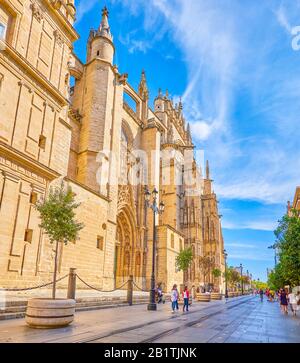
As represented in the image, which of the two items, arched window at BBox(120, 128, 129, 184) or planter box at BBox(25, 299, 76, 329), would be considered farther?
arched window at BBox(120, 128, 129, 184)

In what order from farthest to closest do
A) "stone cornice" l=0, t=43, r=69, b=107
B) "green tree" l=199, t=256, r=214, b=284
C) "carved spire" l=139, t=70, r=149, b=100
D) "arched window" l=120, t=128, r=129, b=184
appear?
"green tree" l=199, t=256, r=214, b=284, "carved spire" l=139, t=70, r=149, b=100, "arched window" l=120, t=128, r=129, b=184, "stone cornice" l=0, t=43, r=69, b=107

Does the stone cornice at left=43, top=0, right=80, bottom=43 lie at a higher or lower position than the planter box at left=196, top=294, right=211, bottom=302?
higher

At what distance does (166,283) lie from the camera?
2675cm

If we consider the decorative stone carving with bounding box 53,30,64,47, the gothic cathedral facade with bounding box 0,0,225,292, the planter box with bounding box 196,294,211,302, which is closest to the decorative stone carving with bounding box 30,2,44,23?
the gothic cathedral facade with bounding box 0,0,225,292

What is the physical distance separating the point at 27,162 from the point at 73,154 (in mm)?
9716

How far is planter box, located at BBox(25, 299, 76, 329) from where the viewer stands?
732 centimetres

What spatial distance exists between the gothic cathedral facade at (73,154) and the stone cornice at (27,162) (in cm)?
4

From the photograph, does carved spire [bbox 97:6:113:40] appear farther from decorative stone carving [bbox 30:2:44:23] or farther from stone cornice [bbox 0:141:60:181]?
stone cornice [bbox 0:141:60:181]

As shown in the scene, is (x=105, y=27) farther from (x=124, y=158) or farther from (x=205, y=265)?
(x=205, y=265)

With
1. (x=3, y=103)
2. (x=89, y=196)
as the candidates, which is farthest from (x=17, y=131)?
(x=89, y=196)

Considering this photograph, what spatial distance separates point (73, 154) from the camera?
22703 millimetres

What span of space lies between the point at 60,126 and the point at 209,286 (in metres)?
A: 38.7

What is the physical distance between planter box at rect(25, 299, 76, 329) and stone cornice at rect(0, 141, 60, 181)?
683 cm

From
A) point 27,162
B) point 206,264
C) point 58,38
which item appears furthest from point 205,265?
point 58,38
